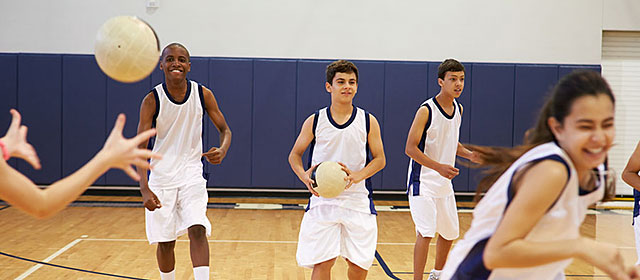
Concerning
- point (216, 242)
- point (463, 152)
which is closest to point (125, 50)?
point (463, 152)

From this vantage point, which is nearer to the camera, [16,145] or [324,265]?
[16,145]

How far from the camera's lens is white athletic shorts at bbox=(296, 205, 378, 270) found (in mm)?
3830

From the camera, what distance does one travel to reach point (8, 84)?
9648 millimetres

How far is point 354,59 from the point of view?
991 cm

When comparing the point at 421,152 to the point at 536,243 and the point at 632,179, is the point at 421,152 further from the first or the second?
the point at 536,243

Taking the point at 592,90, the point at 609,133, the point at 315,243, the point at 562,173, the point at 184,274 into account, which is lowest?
the point at 184,274

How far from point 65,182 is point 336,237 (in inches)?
88.1

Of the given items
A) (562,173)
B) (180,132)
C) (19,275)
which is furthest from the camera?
(19,275)

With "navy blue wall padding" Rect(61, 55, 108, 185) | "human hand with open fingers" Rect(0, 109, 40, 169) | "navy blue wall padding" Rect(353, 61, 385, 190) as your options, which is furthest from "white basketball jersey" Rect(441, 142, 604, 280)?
"navy blue wall padding" Rect(61, 55, 108, 185)

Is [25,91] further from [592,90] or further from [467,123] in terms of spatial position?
[592,90]

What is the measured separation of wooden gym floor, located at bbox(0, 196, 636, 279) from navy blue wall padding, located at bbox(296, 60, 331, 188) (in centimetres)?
148

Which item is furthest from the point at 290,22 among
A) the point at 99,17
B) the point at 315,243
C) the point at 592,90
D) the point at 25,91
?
the point at 592,90

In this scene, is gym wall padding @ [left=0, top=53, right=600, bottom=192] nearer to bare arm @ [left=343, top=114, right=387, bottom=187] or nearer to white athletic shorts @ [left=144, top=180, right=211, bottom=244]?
white athletic shorts @ [left=144, top=180, right=211, bottom=244]

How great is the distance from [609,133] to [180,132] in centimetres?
306
